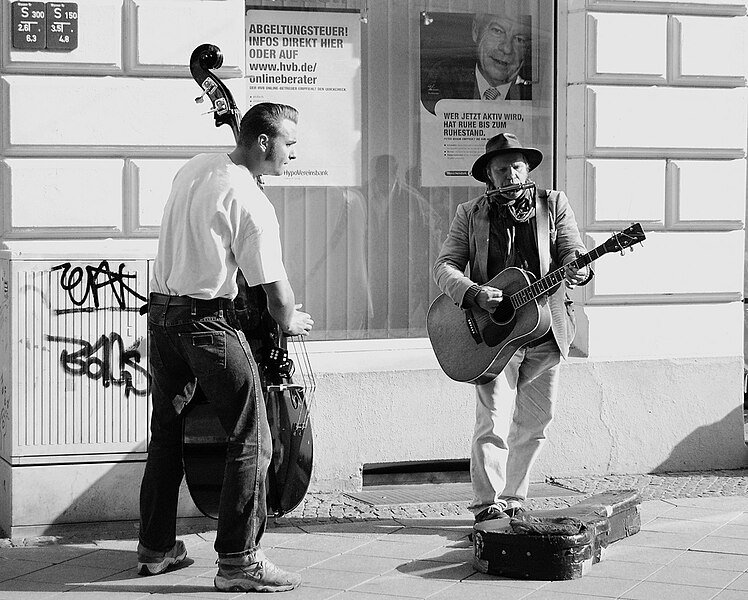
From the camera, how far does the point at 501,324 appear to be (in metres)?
5.81

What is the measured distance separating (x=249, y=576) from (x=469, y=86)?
3768 millimetres

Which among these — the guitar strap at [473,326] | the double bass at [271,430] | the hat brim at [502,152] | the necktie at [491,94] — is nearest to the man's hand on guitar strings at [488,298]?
the guitar strap at [473,326]

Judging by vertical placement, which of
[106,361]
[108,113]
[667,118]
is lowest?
[106,361]

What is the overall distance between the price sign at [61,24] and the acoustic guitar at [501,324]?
7.53ft

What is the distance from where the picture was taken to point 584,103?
7.34 metres

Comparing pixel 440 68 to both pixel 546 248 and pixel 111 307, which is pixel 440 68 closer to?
pixel 546 248

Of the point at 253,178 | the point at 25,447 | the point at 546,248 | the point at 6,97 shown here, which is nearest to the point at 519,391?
the point at 546,248

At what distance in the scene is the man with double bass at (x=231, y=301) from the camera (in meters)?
4.91

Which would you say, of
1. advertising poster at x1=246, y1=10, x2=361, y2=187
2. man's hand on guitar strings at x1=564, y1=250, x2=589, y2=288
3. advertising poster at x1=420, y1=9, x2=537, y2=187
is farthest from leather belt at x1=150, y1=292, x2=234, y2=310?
advertising poster at x1=420, y1=9, x2=537, y2=187

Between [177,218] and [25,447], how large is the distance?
1.77m

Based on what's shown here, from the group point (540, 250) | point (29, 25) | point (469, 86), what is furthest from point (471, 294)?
point (29, 25)

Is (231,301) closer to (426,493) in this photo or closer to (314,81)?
(426,493)

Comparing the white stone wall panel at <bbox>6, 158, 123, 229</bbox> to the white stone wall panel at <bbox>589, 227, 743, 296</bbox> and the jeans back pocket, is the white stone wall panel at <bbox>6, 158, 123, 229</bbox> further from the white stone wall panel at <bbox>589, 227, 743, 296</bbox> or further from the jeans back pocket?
the white stone wall panel at <bbox>589, 227, 743, 296</bbox>

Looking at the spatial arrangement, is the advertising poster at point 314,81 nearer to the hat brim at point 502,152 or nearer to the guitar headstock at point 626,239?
the hat brim at point 502,152
